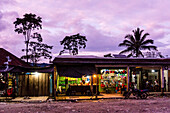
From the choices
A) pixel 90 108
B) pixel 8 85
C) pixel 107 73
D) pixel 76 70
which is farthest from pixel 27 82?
pixel 90 108

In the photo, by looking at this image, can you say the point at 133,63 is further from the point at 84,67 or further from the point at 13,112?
the point at 13,112

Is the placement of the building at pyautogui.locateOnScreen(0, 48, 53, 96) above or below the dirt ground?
above

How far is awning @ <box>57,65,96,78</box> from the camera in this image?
20.0m

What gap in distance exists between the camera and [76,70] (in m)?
20.2

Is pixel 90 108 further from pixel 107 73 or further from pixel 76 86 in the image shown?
pixel 107 73

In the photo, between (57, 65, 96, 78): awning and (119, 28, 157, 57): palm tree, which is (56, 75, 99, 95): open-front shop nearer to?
(57, 65, 96, 78): awning

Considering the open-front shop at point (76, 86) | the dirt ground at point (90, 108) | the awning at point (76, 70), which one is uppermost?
the awning at point (76, 70)

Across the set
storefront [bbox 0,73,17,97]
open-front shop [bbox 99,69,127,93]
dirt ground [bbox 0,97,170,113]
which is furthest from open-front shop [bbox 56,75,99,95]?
dirt ground [bbox 0,97,170,113]

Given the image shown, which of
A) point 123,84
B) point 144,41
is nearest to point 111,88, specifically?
point 123,84

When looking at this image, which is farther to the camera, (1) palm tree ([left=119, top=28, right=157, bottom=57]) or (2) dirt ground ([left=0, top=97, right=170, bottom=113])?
(1) palm tree ([left=119, top=28, right=157, bottom=57])

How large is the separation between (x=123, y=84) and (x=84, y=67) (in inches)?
237

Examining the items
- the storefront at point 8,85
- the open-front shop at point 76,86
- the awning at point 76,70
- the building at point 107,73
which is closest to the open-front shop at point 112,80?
the building at point 107,73

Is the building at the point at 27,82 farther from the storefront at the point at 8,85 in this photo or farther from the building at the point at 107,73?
the building at the point at 107,73

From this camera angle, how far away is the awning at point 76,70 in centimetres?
1995
